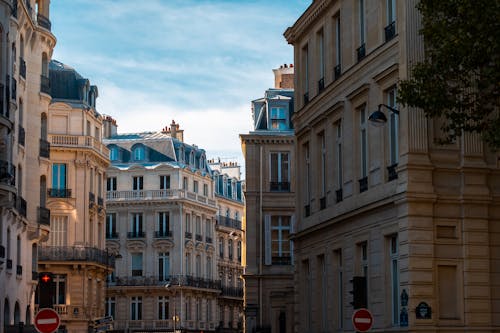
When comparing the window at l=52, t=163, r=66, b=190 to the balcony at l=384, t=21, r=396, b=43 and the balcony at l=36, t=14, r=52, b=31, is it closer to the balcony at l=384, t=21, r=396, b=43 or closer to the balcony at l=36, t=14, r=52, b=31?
the balcony at l=36, t=14, r=52, b=31

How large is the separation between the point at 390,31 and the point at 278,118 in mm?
31715

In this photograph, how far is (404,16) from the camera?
90.7ft

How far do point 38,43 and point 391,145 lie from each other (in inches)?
929

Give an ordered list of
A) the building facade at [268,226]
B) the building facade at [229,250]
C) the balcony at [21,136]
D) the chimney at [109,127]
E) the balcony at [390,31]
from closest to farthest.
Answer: the balcony at [390,31] → the balcony at [21,136] → the building facade at [268,226] → the chimney at [109,127] → the building facade at [229,250]

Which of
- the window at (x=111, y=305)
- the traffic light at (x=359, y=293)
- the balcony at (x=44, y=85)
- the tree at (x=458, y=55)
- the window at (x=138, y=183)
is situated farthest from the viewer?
the window at (x=138, y=183)

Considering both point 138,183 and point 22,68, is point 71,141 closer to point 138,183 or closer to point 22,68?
point 22,68

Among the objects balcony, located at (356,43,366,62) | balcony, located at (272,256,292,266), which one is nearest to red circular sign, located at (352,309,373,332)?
balcony, located at (356,43,366,62)

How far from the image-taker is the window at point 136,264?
318 ft

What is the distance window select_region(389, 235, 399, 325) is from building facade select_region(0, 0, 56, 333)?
12.2 meters

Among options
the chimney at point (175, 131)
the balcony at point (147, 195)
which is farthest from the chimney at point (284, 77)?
the chimney at point (175, 131)

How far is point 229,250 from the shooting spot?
369ft

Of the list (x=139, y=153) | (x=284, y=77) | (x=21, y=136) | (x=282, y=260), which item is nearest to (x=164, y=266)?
(x=139, y=153)

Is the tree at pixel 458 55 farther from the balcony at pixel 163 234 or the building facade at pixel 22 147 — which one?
the balcony at pixel 163 234

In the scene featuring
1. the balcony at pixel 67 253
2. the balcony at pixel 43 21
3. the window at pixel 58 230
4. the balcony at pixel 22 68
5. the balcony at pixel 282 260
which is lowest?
the balcony at pixel 282 260
